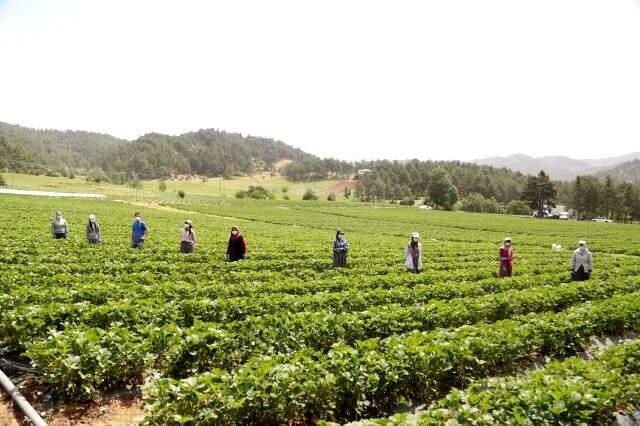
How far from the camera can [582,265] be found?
1784 centimetres

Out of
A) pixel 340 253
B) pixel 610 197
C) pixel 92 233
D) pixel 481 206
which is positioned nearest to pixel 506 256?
pixel 340 253

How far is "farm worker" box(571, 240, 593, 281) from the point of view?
17688 millimetres

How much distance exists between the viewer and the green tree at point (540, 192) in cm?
12119

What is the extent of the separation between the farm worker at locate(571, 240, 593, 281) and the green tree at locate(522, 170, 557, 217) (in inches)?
4483

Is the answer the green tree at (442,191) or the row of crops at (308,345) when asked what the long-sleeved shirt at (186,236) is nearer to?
the row of crops at (308,345)

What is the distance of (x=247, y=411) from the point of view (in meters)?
6.48

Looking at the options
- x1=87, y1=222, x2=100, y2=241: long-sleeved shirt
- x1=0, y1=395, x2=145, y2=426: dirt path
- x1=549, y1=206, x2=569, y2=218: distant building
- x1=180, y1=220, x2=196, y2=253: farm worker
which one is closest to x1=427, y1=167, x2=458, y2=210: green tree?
x1=549, y1=206, x2=569, y2=218: distant building

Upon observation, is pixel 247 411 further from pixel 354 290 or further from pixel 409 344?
pixel 354 290

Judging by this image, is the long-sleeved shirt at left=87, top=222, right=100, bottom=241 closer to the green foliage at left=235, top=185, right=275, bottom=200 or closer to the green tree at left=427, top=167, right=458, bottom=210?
the green foliage at left=235, top=185, right=275, bottom=200

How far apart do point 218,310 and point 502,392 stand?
6860mm

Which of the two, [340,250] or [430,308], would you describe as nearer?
[430,308]

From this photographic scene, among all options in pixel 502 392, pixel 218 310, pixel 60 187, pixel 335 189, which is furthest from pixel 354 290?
pixel 335 189

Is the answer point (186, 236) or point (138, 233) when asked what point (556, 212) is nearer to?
point (186, 236)

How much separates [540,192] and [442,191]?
25826 mm
